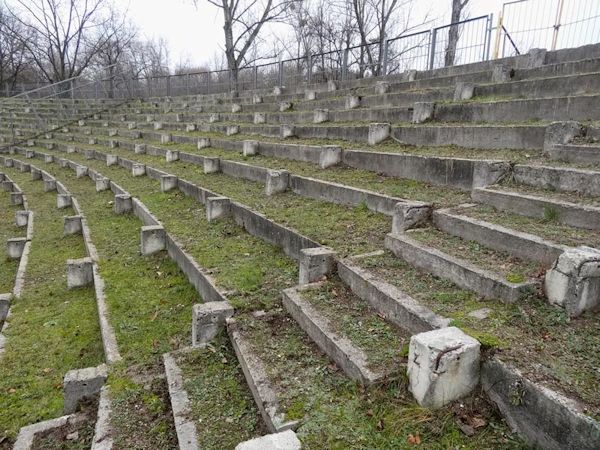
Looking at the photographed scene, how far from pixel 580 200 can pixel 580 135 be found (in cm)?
146

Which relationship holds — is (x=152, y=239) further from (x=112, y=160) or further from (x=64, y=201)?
(x=112, y=160)

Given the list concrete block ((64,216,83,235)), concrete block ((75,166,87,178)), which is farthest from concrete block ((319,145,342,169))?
concrete block ((75,166,87,178))

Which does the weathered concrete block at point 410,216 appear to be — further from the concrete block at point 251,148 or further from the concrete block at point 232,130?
the concrete block at point 232,130

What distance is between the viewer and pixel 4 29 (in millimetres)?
34562

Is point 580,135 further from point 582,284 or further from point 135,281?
point 135,281

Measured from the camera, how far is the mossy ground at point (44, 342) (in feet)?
11.2

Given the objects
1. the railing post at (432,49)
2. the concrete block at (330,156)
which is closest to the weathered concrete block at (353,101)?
the concrete block at (330,156)

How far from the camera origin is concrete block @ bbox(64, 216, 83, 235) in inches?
300

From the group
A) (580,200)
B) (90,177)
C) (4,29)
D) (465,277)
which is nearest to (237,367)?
(465,277)

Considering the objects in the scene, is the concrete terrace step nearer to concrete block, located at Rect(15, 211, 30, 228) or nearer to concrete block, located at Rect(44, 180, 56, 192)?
concrete block, located at Rect(15, 211, 30, 228)

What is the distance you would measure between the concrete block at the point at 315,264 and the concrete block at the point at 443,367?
1664 mm

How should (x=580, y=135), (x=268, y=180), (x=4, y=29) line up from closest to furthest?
1. (x=580, y=135)
2. (x=268, y=180)
3. (x=4, y=29)

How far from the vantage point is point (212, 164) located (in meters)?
9.25

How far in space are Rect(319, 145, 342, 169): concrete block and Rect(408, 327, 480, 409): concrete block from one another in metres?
5.19
